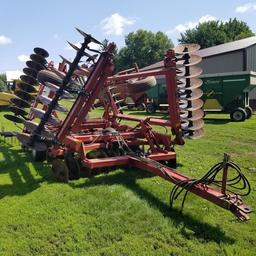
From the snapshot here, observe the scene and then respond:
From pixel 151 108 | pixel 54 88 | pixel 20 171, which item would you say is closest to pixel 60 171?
pixel 20 171

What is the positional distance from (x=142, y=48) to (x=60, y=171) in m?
63.3

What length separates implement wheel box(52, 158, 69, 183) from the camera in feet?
19.6

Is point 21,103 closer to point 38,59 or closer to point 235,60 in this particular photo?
point 38,59

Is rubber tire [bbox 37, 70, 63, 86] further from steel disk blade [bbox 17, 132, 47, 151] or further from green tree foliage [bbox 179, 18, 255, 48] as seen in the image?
green tree foliage [bbox 179, 18, 255, 48]

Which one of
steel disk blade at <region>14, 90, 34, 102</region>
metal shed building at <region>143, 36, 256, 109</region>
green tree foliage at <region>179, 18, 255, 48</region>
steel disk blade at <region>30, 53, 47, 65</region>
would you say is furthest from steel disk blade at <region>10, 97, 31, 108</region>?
green tree foliage at <region>179, 18, 255, 48</region>

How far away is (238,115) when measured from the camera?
647 inches

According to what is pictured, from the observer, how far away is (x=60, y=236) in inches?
160

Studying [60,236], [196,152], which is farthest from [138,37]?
[60,236]

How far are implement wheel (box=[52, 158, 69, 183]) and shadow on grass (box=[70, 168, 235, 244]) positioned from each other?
0.69 feet

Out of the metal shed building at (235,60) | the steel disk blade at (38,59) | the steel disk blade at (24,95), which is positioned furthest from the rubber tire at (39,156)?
the metal shed building at (235,60)

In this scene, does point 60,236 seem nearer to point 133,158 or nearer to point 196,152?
point 133,158

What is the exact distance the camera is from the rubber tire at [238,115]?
53.3 ft

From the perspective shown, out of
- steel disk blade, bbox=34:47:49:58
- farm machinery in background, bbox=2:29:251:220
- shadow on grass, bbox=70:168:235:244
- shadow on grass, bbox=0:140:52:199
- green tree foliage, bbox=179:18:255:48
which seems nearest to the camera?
shadow on grass, bbox=70:168:235:244

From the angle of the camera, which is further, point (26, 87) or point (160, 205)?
point (26, 87)
